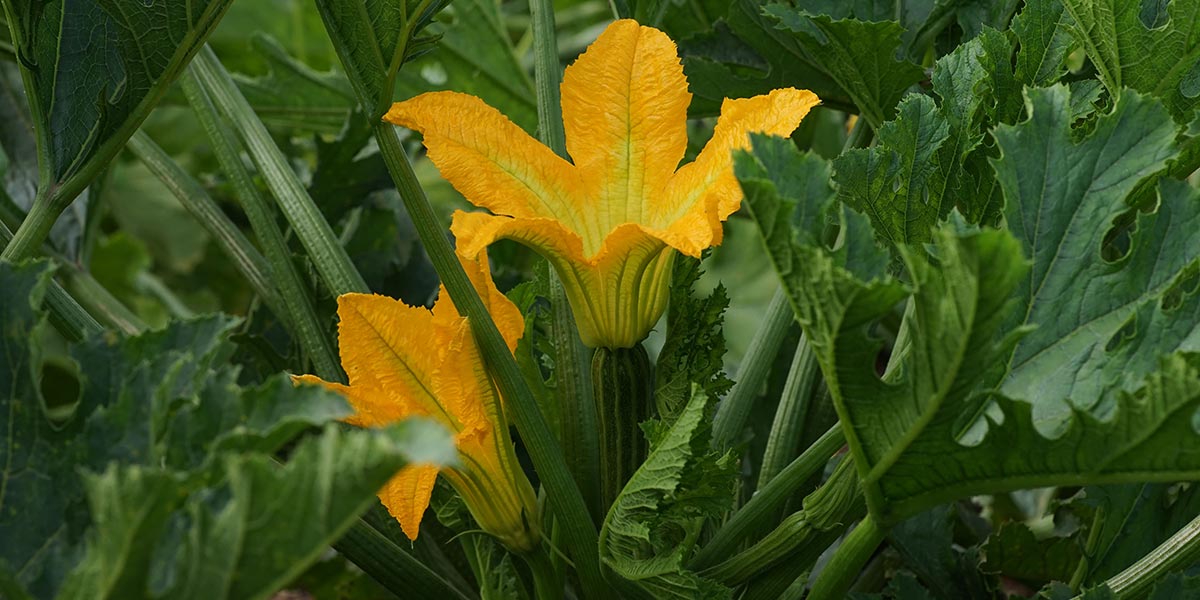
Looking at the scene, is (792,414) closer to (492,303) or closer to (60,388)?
(492,303)

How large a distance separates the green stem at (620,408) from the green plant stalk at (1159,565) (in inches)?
12.3

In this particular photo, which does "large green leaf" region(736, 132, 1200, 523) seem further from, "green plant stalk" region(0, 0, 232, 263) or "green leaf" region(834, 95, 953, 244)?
"green plant stalk" region(0, 0, 232, 263)

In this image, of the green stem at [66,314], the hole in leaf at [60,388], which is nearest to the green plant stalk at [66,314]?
the green stem at [66,314]

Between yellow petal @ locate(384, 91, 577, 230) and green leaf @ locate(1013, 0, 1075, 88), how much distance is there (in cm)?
34

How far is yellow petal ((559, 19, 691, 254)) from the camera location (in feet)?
2.96

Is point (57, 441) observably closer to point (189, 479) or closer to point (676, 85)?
point (189, 479)

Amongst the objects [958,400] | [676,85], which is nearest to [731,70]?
[676,85]

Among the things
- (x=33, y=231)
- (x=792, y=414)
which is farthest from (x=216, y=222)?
(x=792, y=414)

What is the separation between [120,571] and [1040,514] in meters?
1.28

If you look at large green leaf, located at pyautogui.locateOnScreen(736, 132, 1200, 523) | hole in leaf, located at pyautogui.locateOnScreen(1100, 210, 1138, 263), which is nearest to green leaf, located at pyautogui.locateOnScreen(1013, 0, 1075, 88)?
hole in leaf, located at pyautogui.locateOnScreen(1100, 210, 1138, 263)

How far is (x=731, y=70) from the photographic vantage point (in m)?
1.31

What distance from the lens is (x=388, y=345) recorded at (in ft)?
2.82

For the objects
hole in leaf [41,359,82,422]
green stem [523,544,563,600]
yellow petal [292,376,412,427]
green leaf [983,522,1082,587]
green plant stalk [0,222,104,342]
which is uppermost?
hole in leaf [41,359,82,422]

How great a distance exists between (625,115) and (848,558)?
333mm
